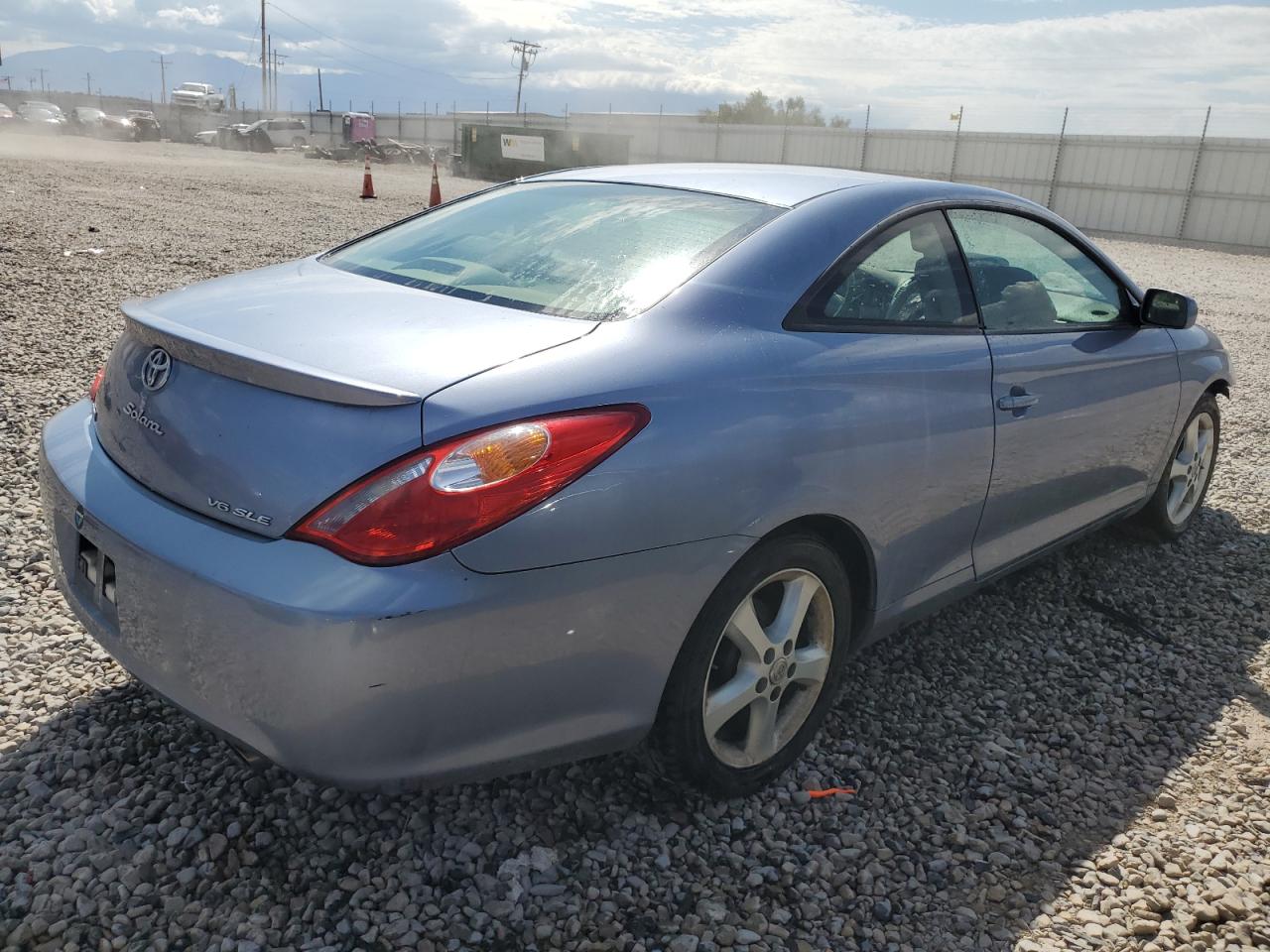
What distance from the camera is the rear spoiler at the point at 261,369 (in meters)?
1.87

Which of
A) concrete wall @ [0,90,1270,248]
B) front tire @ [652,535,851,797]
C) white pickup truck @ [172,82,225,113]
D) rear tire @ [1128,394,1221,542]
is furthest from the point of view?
white pickup truck @ [172,82,225,113]

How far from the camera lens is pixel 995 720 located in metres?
3.07

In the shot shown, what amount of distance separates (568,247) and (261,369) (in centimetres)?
99

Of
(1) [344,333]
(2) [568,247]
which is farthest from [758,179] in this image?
(1) [344,333]

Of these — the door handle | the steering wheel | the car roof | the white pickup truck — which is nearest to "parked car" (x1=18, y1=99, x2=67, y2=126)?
the white pickup truck

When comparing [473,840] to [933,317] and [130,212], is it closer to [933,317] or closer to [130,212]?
[933,317]

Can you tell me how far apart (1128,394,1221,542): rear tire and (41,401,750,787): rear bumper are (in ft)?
9.69

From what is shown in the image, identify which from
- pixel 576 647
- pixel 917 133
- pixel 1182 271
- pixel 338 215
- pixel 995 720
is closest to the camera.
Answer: pixel 576 647

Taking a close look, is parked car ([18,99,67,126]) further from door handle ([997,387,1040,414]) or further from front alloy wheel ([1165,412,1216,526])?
door handle ([997,387,1040,414])

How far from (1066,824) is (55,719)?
8.78 ft

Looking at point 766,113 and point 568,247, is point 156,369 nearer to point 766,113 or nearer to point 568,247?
point 568,247

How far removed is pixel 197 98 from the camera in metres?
60.2

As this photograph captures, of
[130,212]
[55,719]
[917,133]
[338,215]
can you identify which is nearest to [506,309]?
[55,719]

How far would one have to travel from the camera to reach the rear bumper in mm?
1777
